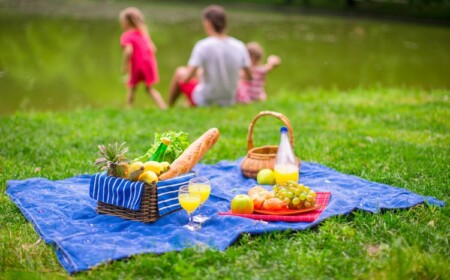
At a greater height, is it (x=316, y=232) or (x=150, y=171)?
(x=150, y=171)

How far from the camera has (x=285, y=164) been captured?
5.09m

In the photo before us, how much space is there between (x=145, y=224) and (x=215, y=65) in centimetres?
506

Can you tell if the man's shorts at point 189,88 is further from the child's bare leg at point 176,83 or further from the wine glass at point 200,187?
the wine glass at point 200,187

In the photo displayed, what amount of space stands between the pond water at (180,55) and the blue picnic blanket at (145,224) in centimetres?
497

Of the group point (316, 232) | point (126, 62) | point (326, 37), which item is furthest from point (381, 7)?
point (316, 232)

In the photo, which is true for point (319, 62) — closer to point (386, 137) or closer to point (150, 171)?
point (386, 137)

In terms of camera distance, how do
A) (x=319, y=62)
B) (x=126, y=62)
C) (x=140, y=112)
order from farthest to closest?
(x=319, y=62) < (x=126, y=62) < (x=140, y=112)

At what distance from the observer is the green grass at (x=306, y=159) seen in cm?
353

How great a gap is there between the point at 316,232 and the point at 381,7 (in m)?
27.7

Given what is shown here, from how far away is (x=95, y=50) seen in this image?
51.6 ft

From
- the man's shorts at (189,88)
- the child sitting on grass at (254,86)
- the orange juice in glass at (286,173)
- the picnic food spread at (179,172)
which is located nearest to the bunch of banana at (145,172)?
the picnic food spread at (179,172)

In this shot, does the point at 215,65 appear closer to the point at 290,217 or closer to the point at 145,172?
the point at 145,172

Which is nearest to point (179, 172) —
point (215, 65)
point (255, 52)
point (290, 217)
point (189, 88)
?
point (290, 217)

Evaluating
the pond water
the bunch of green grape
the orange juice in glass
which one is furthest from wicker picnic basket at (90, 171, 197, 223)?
the pond water
